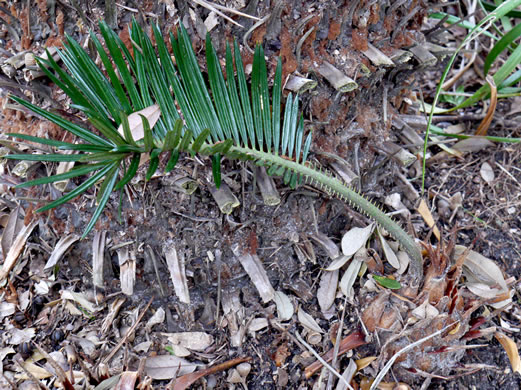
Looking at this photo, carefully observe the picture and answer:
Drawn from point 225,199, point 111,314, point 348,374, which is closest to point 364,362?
point 348,374

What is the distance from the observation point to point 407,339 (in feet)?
3.57

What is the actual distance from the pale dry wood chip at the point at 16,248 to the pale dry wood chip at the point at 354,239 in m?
0.72

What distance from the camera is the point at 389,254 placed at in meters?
1.21

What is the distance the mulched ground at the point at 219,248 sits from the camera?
1.06 metres

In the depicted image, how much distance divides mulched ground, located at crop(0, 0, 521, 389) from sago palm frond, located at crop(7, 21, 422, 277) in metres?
0.08

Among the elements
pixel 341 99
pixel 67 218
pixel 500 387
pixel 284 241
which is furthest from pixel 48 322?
pixel 500 387

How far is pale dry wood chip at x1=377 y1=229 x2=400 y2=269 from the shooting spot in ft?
3.92

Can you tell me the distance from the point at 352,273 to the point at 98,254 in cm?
58

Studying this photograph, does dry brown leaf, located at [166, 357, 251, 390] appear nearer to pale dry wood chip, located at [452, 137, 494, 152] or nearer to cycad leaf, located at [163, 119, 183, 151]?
cycad leaf, located at [163, 119, 183, 151]

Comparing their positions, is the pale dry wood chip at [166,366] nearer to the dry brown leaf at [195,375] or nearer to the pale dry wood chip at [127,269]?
the dry brown leaf at [195,375]

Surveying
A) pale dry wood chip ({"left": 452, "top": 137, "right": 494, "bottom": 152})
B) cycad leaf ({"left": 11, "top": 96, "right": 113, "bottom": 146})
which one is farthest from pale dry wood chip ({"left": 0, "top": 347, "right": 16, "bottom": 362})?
pale dry wood chip ({"left": 452, "top": 137, "right": 494, "bottom": 152})

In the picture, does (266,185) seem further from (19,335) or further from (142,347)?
(19,335)

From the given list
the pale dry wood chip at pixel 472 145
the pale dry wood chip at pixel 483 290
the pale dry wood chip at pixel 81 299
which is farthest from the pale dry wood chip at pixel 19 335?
the pale dry wood chip at pixel 472 145

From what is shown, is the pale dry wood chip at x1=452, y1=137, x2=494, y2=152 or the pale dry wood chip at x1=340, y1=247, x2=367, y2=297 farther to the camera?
the pale dry wood chip at x1=452, y1=137, x2=494, y2=152
